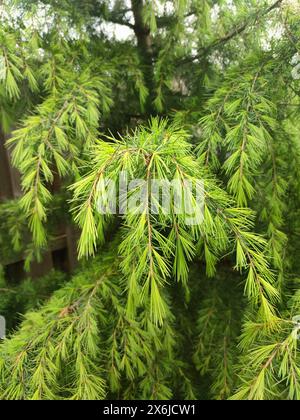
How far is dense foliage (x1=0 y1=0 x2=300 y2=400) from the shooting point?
0.66 meters

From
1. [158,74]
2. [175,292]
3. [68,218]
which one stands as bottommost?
[175,292]

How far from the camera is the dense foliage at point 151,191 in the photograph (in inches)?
26.1

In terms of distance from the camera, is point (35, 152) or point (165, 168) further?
point (35, 152)

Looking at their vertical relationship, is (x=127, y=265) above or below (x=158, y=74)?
below

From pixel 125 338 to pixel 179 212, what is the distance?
1.47 ft

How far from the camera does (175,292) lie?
1301 millimetres

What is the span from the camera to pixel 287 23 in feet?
2.99

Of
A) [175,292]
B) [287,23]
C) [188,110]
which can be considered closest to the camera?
[287,23]

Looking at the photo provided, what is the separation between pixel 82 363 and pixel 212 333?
0.43 meters

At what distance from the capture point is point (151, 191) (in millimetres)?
603
